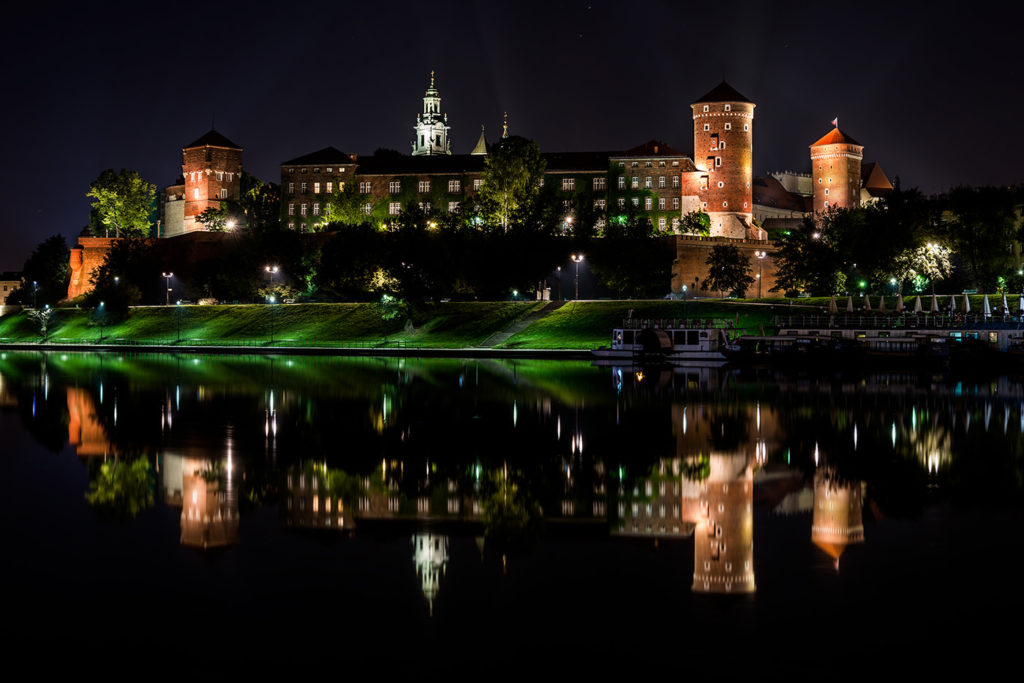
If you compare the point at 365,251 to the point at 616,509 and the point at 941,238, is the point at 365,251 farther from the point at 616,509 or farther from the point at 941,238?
the point at 616,509

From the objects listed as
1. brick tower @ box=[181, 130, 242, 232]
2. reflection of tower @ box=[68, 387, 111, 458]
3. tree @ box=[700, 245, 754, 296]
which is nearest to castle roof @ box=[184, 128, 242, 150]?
brick tower @ box=[181, 130, 242, 232]

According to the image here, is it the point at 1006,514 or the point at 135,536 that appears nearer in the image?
the point at 135,536

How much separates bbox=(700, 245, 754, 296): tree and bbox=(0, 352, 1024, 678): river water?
56.0 metres

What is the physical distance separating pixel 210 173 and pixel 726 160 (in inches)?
1944

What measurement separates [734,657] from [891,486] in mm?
7799

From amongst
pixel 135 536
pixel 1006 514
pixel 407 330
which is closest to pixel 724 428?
pixel 1006 514

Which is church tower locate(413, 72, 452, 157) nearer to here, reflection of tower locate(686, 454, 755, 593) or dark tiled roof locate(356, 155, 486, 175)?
dark tiled roof locate(356, 155, 486, 175)

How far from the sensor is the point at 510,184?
85.8 m

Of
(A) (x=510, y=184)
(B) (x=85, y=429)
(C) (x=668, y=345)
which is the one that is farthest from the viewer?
(A) (x=510, y=184)

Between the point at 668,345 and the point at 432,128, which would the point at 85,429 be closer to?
the point at 668,345

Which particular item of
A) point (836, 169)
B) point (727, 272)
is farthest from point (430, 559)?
point (836, 169)

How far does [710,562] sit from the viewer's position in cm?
1117

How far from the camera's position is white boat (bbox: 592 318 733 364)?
50.3 metres

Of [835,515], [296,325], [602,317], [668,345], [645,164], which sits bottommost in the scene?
[835,515]
